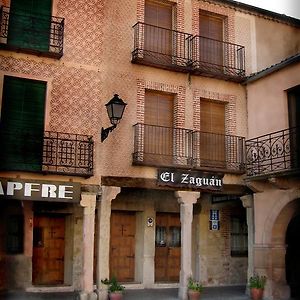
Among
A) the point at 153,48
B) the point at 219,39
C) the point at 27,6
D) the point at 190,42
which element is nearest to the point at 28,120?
the point at 27,6

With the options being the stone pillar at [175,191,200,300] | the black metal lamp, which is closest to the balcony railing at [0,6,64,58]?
the black metal lamp

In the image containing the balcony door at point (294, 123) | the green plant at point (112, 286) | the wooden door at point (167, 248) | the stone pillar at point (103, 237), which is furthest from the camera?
the wooden door at point (167, 248)

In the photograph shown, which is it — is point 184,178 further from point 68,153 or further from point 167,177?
point 68,153

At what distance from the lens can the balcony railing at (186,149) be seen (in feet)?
45.9

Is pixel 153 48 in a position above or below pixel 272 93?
above

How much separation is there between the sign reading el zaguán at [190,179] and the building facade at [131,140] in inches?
1.3

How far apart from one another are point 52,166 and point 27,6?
456 centimetres

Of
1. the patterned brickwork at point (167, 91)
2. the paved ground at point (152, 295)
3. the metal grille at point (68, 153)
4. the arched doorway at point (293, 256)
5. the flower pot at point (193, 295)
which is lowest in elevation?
the paved ground at point (152, 295)

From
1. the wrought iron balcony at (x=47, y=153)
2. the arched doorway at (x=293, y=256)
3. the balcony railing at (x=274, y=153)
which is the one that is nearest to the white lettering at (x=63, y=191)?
the wrought iron balcony at (x=47, y=153)

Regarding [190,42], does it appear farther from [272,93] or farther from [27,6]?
[27,6]

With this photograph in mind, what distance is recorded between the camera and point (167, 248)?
16.8 meters

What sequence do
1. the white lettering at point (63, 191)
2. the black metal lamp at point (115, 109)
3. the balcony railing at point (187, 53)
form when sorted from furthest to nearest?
the balcony railing at point (187, 53) < the white lettering at point (63, 191) < the black metal lamp at point (115, 109)

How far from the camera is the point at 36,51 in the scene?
12.6 meters

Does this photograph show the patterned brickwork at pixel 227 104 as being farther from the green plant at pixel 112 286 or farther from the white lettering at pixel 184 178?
the green plant at pixel 112 286
